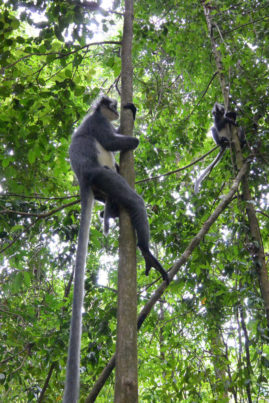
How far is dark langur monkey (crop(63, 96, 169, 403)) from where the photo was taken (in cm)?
206

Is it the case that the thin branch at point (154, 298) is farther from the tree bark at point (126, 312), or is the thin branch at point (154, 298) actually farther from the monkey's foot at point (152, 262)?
the tree bark at point (126, 312)

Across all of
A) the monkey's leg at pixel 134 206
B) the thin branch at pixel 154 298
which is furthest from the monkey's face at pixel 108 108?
the thin branch at pixel 154 298

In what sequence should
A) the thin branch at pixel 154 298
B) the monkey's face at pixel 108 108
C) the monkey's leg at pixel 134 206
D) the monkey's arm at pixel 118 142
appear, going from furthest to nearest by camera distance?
the monkey's face at pixel 108 108
the monkey's arm at pixel 118 142
the monkey's leg at pixel 134 206
the thin branch at pixel 154 298

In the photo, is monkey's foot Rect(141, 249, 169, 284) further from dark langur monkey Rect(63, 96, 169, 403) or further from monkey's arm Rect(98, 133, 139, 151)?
monkey's arm Rect(98, 133, 139, 151)

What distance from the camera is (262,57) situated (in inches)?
160

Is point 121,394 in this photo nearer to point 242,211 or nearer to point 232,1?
point 242,211

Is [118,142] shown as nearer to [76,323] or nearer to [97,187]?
[97,187]

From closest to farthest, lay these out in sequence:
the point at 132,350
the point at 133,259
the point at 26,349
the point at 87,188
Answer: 1. the point at 132,350
2. the point at 133,259
3. the point at 87,188
4. the point at 26,349

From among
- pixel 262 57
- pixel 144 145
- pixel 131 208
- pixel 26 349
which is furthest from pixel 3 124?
pixel 262 57

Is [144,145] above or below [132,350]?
above

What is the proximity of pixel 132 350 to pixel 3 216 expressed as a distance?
91.1 inches

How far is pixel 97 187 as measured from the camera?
10.3 feet

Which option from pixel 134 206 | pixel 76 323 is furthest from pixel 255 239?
pixel 76 323

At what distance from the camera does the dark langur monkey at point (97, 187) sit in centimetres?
206
